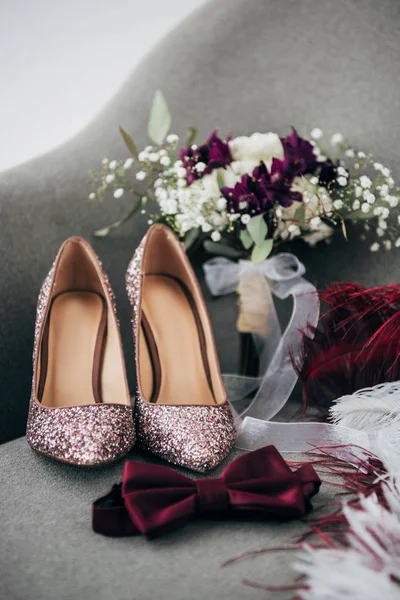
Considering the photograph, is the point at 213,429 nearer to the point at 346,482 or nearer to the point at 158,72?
the point at 346,482

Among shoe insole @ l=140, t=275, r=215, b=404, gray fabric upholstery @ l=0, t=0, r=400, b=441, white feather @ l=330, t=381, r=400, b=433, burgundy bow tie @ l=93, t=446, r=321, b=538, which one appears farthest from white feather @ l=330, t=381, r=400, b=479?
gray fabric upholstery @ l=0, t=0, r=400, b=441

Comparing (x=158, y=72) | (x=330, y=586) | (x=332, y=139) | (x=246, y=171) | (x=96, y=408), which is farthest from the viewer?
(x=158, y=72)

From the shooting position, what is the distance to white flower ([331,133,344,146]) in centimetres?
90

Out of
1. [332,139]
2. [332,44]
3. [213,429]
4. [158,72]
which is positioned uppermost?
[158,72]

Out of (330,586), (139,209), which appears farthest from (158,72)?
(330,586)

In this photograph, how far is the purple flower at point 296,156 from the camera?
789 millimetres

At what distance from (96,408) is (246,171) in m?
0.45

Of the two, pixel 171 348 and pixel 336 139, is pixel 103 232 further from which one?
pixel 336 139

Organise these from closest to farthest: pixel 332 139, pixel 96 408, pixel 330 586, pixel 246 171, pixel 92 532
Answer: pixel 330 586 < pixel 92 532 < pixel 96 408 < pixel 246 171 < pixel 332 139

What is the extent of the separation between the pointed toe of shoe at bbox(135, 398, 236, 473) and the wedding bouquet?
29cm

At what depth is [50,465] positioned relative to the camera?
633mm

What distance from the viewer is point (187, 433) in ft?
2.05

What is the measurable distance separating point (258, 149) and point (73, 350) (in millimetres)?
457

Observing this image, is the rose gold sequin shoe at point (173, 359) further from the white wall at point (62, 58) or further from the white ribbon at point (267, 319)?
the white wall at point (62, 58)
